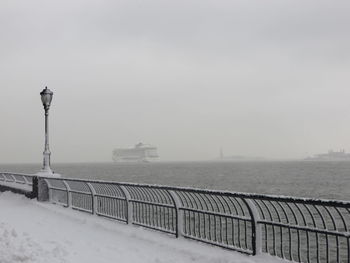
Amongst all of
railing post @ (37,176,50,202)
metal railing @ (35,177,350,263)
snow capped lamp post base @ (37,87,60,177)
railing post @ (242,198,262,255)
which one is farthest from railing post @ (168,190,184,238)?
snow capped lamp post base @ (37,87,60,177)

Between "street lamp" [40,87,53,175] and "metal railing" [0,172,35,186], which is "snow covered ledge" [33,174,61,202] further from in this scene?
"metal railing" [0,172,35,186]

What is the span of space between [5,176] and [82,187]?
13.3m

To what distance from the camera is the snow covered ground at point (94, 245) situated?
7.86 metres

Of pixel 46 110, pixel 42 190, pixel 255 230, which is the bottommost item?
pixel 255 230

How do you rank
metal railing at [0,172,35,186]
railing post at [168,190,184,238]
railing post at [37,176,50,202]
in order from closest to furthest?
1. railing post at [168,190,184,238]
2. railing post at [37,176,50,202]
3. metal railing at [0,172,35,186]

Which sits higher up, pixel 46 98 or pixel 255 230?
pixel 46 98

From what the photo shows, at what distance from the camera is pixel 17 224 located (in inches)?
461

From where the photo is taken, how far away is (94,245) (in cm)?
922

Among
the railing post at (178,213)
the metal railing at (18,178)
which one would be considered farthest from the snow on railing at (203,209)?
the metal railing at (18,178)

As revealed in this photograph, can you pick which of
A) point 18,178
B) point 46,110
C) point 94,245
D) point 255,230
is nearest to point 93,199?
point 94,245

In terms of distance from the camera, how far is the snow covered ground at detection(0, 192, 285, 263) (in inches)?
310

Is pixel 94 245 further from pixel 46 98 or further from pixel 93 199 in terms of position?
pixel 46 98

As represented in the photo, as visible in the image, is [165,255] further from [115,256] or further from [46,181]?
[46,181]

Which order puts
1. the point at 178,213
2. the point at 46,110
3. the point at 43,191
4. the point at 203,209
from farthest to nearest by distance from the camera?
the point at 46,110, the point at 43,191, the point at 203,209, the point at 178,213
